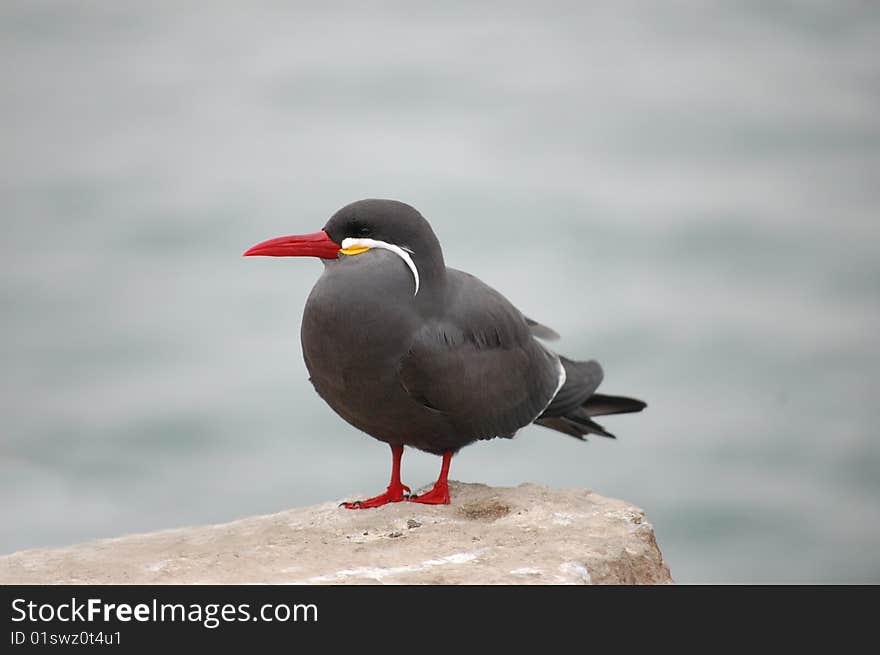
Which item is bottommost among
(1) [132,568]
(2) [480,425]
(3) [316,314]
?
(1) [132,568]

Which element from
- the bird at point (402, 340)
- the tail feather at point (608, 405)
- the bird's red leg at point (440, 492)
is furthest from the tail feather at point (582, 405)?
the bird's red leg at point (440, 492)

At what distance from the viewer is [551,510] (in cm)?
746

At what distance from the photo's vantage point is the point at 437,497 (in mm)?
7637

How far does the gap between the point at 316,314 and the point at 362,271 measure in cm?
34

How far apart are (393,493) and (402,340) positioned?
117 centimetres

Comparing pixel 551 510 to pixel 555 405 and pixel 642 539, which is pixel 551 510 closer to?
pixel 642 539

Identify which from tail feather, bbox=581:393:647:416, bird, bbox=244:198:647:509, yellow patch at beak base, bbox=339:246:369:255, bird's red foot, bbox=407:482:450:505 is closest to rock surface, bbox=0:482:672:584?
bird's red foot, bbox=407:482:450:505

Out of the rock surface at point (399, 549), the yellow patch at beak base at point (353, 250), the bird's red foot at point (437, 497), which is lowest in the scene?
the rock surface at point (399, 549)

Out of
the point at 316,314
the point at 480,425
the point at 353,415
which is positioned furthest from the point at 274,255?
the point at 480,425

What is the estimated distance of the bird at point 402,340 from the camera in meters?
7.07

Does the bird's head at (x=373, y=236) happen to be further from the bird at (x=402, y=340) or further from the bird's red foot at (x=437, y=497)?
the bird's red foot at (x=437, y=497)

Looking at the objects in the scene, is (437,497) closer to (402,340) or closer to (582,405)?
(402,340)

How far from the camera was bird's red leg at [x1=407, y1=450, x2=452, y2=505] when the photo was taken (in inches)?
300

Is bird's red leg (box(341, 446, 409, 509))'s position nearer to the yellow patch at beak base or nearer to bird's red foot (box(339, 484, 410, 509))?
bird's red foot (box(339, 484, 410, 509))
